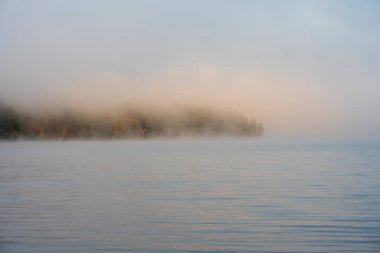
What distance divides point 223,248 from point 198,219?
4069 mm

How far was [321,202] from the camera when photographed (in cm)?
2083

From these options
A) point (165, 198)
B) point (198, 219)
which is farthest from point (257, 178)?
point (198, 219)

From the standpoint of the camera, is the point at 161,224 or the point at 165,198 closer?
the point at 161,224

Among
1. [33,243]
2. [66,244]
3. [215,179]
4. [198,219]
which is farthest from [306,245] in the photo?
[215,179]

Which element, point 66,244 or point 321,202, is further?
point 321,202

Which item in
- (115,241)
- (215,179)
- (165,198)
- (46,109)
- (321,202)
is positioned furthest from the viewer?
(46,109)

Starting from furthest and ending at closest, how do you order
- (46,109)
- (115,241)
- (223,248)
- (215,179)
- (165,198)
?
(46,109), (215,179), (165,198), (115,241), (223,248)

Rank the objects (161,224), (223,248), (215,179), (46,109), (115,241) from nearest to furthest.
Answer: (223,248) → (115,241) → (161,224) → (215,179) → (46,109)

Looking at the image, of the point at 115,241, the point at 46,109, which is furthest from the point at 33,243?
the point at 46,109

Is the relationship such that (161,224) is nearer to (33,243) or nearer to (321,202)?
(33,243)

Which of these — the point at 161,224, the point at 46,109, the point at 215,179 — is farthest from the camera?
the point at 46,109

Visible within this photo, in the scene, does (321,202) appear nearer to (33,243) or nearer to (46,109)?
(33,243)

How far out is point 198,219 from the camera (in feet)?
56.3

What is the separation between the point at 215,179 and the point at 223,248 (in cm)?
1782
